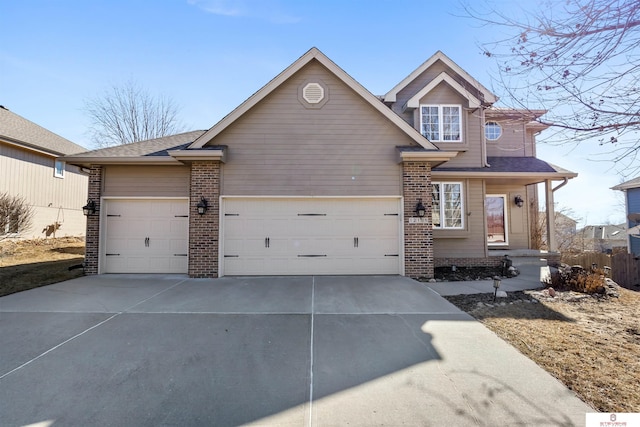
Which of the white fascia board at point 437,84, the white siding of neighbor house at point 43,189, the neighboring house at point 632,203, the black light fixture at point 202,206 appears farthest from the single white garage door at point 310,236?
the neighboring house at point 632,203

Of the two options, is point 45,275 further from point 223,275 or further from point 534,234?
point 534,234

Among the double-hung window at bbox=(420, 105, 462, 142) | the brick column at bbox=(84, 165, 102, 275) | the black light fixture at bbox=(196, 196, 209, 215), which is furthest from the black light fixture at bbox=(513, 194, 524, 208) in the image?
the brick column at bbox=(84, 165, 102, 275)

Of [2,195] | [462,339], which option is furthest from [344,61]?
[2,195]

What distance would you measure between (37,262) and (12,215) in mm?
3355

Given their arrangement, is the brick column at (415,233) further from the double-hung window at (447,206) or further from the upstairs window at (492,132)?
the upstairs window at (492,132)

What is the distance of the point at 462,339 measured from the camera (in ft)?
14.2

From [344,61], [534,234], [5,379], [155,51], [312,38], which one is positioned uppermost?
[155,51]

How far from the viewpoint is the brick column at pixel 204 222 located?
804 centimetres

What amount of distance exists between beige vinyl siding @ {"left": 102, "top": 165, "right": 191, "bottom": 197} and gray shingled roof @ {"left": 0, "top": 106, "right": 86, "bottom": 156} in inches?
373

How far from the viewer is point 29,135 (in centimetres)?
1491

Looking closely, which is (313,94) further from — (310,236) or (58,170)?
(58,170)

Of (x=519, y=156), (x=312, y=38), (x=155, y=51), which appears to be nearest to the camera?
(x=312, y=38)

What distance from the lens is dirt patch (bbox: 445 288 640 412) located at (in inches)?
123

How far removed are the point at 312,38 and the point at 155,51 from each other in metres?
6.20
